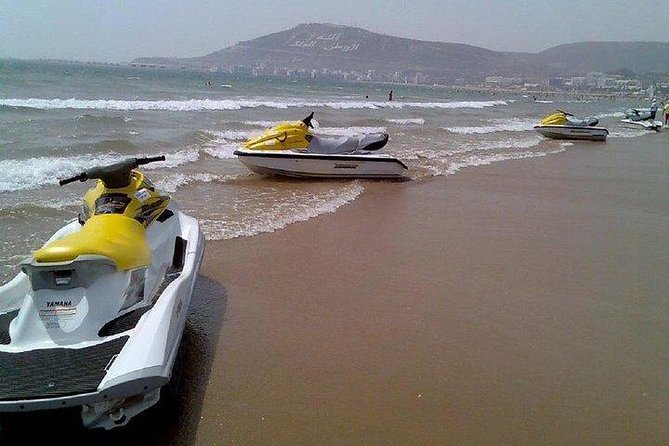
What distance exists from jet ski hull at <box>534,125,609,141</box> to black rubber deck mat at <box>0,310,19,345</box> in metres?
19.5

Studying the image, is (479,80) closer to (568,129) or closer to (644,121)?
(644,121)

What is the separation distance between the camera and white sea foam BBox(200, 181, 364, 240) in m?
6.35

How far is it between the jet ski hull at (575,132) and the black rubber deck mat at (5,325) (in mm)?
19525

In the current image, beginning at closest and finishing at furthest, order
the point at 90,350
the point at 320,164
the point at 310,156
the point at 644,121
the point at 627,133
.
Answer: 1. the point at 90,350
2. the point at 310,156
3. the point at 320,164
4. the point at 627,133
5. the point at 644,121

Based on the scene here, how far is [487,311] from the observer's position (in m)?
4.52

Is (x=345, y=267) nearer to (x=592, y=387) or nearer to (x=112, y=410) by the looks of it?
(x=592, y=387)

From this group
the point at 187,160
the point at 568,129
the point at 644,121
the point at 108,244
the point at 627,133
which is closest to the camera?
the point at 108,244

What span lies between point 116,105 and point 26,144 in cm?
1293

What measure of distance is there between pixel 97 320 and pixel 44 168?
7.13 m

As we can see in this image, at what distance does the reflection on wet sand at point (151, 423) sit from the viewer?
8.41 feet

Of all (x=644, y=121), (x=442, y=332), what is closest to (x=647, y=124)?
(x=644, y=121)

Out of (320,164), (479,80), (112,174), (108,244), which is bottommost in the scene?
(320,164)

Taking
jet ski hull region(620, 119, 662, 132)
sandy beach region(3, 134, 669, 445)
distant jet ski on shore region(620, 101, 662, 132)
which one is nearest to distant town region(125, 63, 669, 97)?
distant jet ski on shore region(620, 101, 662, 132)

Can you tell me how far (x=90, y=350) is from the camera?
108 inches
